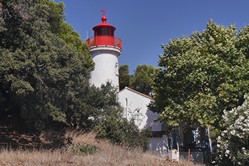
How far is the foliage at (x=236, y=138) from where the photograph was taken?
13.7 meters

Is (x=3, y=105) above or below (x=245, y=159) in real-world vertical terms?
above

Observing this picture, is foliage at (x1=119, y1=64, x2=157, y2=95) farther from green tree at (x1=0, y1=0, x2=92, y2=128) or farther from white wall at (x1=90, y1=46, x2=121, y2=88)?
green tree at (x1=0, y1=0, x2=92, y2=128)

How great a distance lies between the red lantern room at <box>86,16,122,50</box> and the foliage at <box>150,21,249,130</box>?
33.5ft

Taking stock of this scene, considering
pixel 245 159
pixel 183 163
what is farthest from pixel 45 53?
pixel 245 159

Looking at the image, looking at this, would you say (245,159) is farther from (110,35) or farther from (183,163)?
(110,35)

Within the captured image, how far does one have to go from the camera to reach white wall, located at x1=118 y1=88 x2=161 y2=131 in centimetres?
2611

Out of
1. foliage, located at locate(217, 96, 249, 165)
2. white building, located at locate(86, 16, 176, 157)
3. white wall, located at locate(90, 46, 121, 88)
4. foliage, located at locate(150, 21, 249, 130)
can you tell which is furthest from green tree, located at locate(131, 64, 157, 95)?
Result: foliage, located at locate(217, 96, 249, 165)

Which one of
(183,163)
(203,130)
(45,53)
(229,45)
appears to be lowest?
(183,163)

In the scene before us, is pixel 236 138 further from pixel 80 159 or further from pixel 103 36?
pixel 103 36

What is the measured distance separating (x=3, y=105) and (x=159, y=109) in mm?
9772

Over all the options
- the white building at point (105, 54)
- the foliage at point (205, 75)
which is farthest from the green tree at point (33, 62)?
the white building at point (105, 54)

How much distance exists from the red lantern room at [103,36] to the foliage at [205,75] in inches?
402

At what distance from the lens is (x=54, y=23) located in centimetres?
2375

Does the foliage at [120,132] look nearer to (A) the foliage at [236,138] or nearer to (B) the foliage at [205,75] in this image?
(B) the foliage at [205,75]
